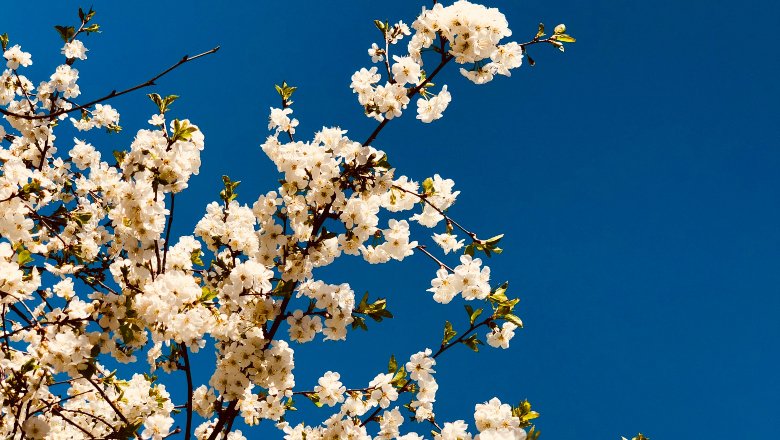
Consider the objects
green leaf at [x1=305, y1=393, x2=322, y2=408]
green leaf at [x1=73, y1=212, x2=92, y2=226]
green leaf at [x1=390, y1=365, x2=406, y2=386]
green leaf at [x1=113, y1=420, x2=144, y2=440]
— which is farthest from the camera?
green leaf at [x1=305, y1=393, x2=322, y2=408]

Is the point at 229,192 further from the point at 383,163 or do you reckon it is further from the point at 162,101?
the point at 383,163

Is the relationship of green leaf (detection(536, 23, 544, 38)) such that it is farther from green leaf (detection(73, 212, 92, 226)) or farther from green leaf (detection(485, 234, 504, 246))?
green leaf (detection(73, 212, 92, 226))

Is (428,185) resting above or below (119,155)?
above

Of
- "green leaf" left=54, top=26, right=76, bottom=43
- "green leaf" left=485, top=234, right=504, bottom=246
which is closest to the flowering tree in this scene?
"green leaf" left=485, top=234, right=504, bottom=246

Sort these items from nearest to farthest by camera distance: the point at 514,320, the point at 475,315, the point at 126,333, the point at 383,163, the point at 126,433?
the point at 126,333 → the point at 126,433 → the point at 383,163 → the point at 514,320 → the point at 475,315

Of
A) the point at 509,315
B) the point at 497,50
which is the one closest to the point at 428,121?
the point at 497,50

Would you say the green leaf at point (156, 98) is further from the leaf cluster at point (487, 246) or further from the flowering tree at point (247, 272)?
the leaf cluster at point (487, 246)

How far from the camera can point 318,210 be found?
362 centimetres

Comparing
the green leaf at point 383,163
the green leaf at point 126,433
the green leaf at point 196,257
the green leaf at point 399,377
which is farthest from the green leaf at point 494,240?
the green leaf at point 126,433

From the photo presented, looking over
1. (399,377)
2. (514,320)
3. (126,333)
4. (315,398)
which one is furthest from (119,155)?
(514,320)

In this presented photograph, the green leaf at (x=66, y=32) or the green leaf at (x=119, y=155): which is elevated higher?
the green leaf at (x=66, y=32)

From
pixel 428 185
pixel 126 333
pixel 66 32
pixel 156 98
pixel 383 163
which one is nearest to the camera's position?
pixel 126 333

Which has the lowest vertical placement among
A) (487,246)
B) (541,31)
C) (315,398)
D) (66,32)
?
(315,398)

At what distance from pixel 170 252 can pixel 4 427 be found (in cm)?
186
